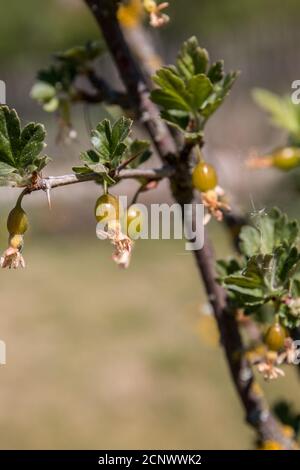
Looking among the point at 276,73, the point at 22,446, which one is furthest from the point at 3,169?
the point at 276,73

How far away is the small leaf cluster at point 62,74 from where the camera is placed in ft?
2.52

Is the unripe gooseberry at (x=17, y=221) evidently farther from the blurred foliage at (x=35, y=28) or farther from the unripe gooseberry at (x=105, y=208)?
the blurred foliage at (x=35, y=28)

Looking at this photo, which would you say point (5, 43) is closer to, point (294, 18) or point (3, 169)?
point (294, 18)

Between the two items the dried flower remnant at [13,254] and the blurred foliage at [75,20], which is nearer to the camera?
the dried flower remnant at [13,254]

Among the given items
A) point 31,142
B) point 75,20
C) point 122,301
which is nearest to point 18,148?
point 31,142

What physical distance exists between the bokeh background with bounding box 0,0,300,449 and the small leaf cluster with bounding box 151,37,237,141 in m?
0.21

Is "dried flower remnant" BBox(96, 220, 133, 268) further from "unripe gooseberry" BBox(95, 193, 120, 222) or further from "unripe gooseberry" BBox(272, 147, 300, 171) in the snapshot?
"unripe gooseberry" BBox(272, 147, 300, 171)

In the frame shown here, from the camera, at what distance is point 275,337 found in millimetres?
583

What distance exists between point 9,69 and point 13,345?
2666mm

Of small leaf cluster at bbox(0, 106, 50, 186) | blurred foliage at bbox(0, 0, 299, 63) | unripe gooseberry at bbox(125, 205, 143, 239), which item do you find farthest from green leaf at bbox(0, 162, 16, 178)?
blurred foliage at bbox(0, 0, 299, 63)

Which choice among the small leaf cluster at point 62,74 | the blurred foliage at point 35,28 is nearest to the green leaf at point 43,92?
the small leaf cluster at point 62,74

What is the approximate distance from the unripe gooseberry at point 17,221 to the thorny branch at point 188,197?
0.17 metres

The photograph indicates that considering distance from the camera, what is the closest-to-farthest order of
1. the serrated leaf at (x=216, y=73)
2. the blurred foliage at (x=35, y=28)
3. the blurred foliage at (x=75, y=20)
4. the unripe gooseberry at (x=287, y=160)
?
the serrated leaf at (x=216, y=73), the unripe gooseberry at (x=287, y=160), the blurred foliage at (x=75, y=20), the blurred foliage at (x=35, y=28)

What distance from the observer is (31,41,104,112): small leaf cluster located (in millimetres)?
767
